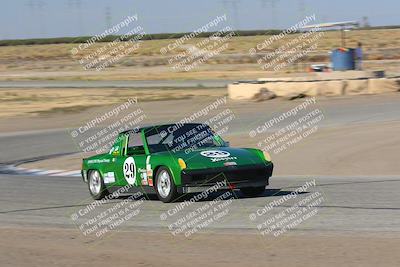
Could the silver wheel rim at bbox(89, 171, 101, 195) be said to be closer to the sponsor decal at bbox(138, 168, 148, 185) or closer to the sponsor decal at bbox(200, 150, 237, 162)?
the sponsor decal at bbox(138, 168, 148, 185)

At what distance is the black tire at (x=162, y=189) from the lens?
38.4 ft

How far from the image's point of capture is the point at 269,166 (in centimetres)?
1204

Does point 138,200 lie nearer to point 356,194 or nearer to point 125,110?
point 356,194

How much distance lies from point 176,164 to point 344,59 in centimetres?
2796

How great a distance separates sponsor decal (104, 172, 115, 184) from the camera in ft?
42.9

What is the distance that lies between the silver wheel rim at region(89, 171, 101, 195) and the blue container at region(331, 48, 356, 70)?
26.3m

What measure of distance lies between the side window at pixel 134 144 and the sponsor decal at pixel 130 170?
20cm

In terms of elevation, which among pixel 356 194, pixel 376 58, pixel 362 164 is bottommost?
pixel 376 58

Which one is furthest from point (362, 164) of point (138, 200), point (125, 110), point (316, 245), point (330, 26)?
point (330, 26)

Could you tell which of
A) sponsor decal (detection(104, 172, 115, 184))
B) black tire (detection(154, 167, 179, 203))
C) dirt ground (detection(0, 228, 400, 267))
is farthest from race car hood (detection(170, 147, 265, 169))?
dirt ground (detection(0, 228, 400, 267))

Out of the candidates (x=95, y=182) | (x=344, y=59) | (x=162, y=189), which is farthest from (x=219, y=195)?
(x=344, y=59)

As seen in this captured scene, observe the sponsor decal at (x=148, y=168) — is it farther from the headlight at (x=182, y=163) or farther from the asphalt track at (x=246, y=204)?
the headlight at (x=182, y=163)

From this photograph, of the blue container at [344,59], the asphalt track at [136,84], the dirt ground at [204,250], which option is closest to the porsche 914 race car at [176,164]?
the dirt ground at [204,250]

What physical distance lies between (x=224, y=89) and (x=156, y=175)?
32.3m
